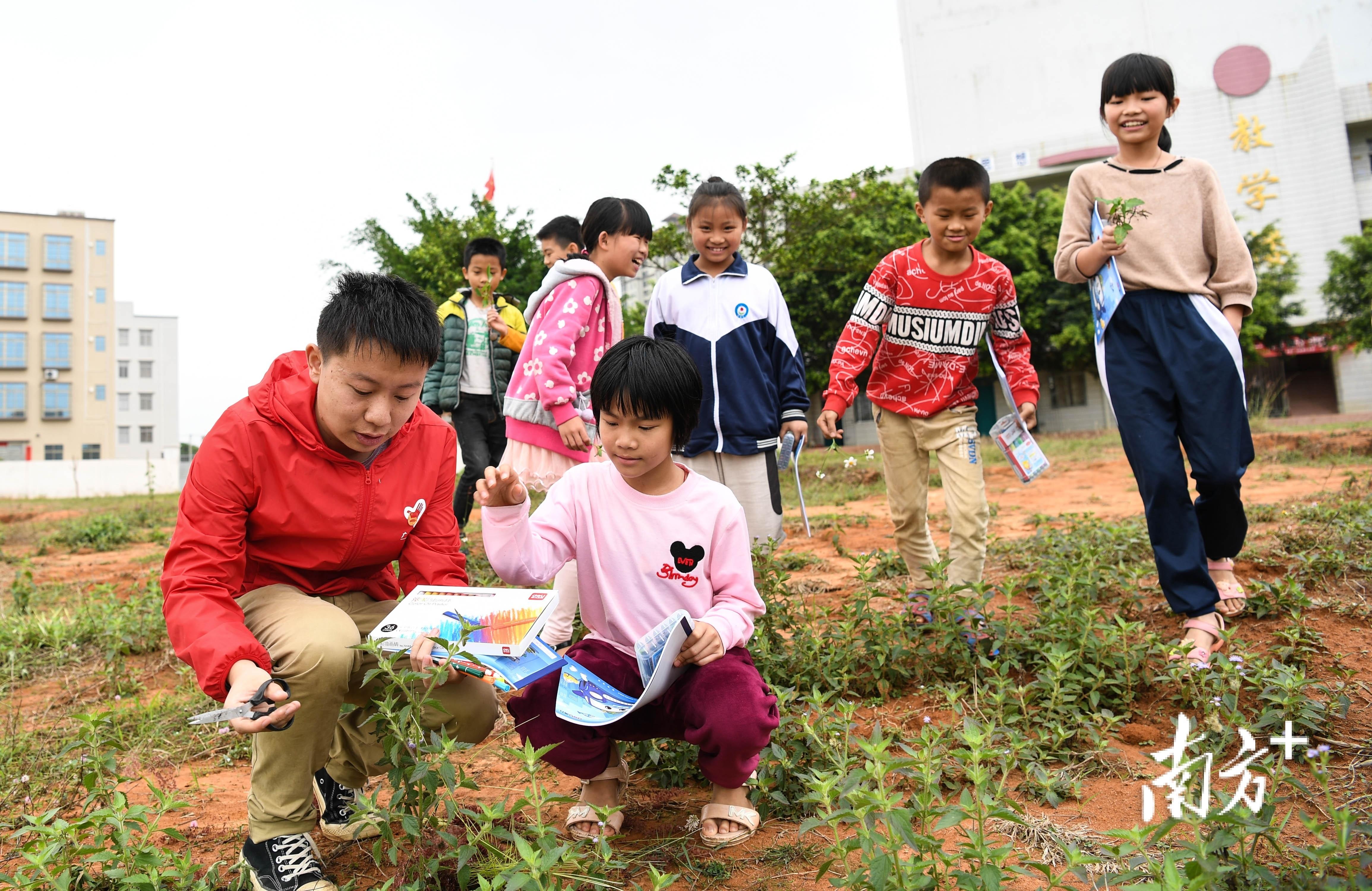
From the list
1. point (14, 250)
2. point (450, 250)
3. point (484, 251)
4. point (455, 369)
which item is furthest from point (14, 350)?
point (455, 369)

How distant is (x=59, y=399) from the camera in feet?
152

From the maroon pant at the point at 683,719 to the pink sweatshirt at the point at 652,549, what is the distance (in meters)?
0.09

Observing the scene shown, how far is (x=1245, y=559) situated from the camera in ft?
12.4

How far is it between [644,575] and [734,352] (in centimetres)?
147

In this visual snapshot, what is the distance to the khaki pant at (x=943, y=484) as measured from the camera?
10.7 feet

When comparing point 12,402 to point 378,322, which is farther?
point 12,402

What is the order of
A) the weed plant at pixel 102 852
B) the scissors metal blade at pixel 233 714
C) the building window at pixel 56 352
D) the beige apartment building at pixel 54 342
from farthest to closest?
the building window at pixel 56 352 < the beige apartment building at pixel 54 342 < the weed plant at pixel 102 852 < the scissors metal blade at pixel 233 714

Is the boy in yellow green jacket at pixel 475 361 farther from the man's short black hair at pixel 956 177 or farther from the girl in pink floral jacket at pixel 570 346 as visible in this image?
the man's short black hair at pixel 956 177

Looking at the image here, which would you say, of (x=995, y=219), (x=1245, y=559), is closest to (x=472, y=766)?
(x=1245, y=559)

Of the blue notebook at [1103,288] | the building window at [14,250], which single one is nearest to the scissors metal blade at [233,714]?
the blue notebook at [1103,288]

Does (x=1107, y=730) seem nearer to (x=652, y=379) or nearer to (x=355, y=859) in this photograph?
(x=652, y=379)

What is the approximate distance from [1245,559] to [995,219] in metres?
20.7

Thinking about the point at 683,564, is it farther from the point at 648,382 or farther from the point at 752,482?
the point at 752,482

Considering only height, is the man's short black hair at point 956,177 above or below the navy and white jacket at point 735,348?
above
